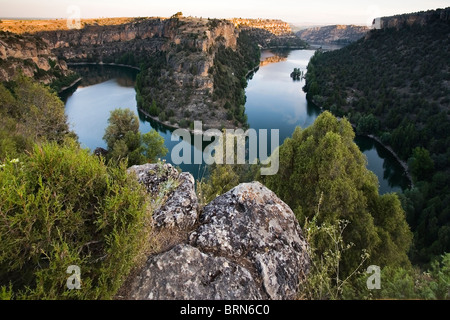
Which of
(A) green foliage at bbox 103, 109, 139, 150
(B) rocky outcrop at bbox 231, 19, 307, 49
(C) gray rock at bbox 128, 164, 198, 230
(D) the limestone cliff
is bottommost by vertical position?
(A) green foliage at bbox 103, 109, 139, 150

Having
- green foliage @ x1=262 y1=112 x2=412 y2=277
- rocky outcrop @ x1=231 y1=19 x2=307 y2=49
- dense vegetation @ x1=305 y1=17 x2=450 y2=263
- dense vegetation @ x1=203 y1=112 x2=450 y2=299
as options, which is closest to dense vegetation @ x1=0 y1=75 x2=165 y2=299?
dense vegetation @ x1=203 y1=112 x2=450 y2=299

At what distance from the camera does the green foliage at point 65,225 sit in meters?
2.92

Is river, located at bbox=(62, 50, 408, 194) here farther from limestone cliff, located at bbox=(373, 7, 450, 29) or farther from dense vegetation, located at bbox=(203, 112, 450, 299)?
limestone cliff, located at bbox=(373, 7, 450, 29)

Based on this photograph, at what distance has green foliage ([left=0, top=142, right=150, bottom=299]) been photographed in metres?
2.92

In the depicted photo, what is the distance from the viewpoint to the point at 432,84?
160ft

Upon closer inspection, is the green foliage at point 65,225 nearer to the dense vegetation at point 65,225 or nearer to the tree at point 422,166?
the dense vegetation at point 65,225

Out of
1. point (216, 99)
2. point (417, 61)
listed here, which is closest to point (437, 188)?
point (216, 99)

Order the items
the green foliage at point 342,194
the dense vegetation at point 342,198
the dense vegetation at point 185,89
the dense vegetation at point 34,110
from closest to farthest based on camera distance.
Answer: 1. the dense vegetation at point 342,198
2. the green foliage at point 342,194
3. the dense vegetation at point 34,110
4. the dense vegetation at point 185,89

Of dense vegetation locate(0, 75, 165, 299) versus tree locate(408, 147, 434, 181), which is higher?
dense vegetation locate(0, 75, 165, 299)

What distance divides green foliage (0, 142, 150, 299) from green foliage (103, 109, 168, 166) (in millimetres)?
17423

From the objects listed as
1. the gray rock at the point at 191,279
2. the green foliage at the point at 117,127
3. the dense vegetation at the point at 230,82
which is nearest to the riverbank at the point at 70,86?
the dense vegetation at the point at 230,82

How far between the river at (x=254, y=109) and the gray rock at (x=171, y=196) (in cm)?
1756

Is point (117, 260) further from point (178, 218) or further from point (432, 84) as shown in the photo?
point (432, 84)
